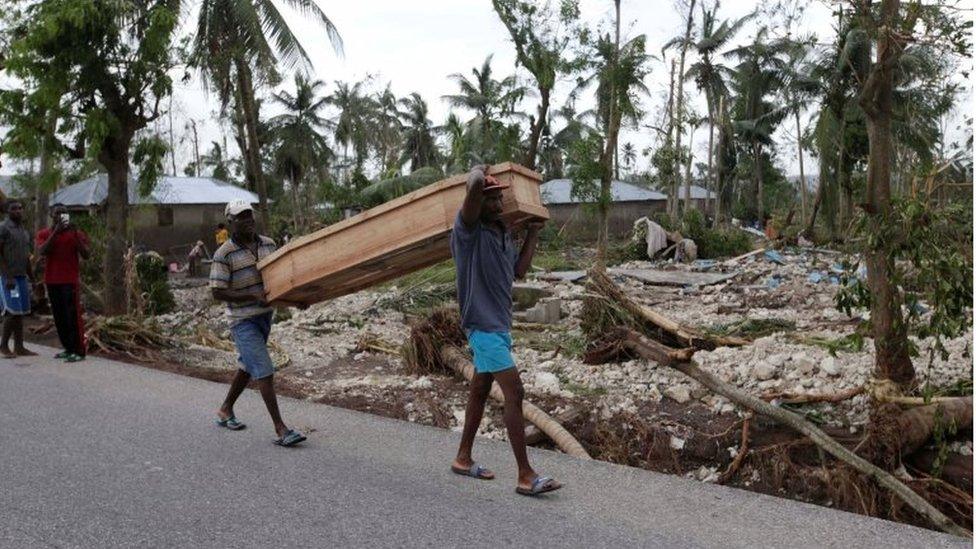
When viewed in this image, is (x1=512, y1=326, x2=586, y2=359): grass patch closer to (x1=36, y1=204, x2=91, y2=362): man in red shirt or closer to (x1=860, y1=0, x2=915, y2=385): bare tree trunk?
(x1=860, y1=0, x2=915, y2=385): bare tree trunk

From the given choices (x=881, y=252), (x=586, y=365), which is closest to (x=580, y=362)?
(x=586, y=365)

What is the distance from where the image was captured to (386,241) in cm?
541

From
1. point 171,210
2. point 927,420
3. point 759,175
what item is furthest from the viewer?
point 759,175

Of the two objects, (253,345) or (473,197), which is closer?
(473,197)

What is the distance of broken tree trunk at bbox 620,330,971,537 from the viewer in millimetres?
4211

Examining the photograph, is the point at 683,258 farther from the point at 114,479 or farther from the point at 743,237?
the point at 114,479

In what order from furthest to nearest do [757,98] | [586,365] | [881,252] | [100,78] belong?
[757,98]
[100,78]
[586,365]
[881,252]

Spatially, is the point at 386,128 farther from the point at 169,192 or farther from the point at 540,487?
the point at 540,487

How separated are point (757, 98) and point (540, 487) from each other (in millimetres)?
38024

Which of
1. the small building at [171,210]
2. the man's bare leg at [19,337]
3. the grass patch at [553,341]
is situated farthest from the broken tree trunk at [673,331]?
the small building at [171,210]

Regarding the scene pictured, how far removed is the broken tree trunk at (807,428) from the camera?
4.21m

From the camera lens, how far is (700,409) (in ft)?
20.2

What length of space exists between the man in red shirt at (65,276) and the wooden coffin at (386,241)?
176 inches

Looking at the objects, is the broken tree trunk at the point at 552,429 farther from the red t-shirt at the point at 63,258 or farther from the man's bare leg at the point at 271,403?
the red t-shirt at the point at 63,258
